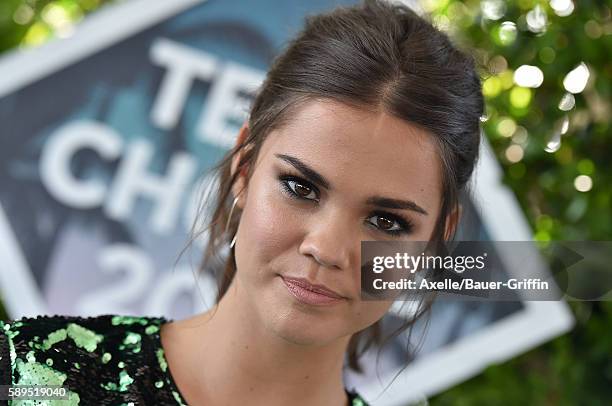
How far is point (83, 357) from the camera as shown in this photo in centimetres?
119

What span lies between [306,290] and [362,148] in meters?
0.20

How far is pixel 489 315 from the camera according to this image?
2055 mm

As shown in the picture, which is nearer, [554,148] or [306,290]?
[306,290]

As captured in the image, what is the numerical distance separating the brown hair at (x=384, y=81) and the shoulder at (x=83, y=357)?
19 centimetres

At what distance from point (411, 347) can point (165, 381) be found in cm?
88

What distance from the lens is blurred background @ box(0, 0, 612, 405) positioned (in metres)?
2.04

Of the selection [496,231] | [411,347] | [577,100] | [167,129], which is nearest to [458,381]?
[411,347]

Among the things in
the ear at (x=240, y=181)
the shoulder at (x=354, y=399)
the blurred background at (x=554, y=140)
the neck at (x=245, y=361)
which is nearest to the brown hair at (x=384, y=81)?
the ear at (x=240, y=181)

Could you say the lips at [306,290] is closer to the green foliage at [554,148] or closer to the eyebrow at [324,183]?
the eyebrow at [324,183]

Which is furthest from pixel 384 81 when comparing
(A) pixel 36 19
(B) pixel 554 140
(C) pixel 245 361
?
(A) pixel 36 19

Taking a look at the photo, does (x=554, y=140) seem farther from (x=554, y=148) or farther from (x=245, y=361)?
(x=245, y=361)

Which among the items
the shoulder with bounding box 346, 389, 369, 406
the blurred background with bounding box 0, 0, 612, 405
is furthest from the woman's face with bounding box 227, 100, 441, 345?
the blurred background with bounding box 0, 0, 612, 405

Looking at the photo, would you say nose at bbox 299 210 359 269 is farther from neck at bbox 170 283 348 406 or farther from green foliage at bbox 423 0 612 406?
green foliage at bbox 423 0 612 406

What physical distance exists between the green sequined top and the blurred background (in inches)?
40.3
